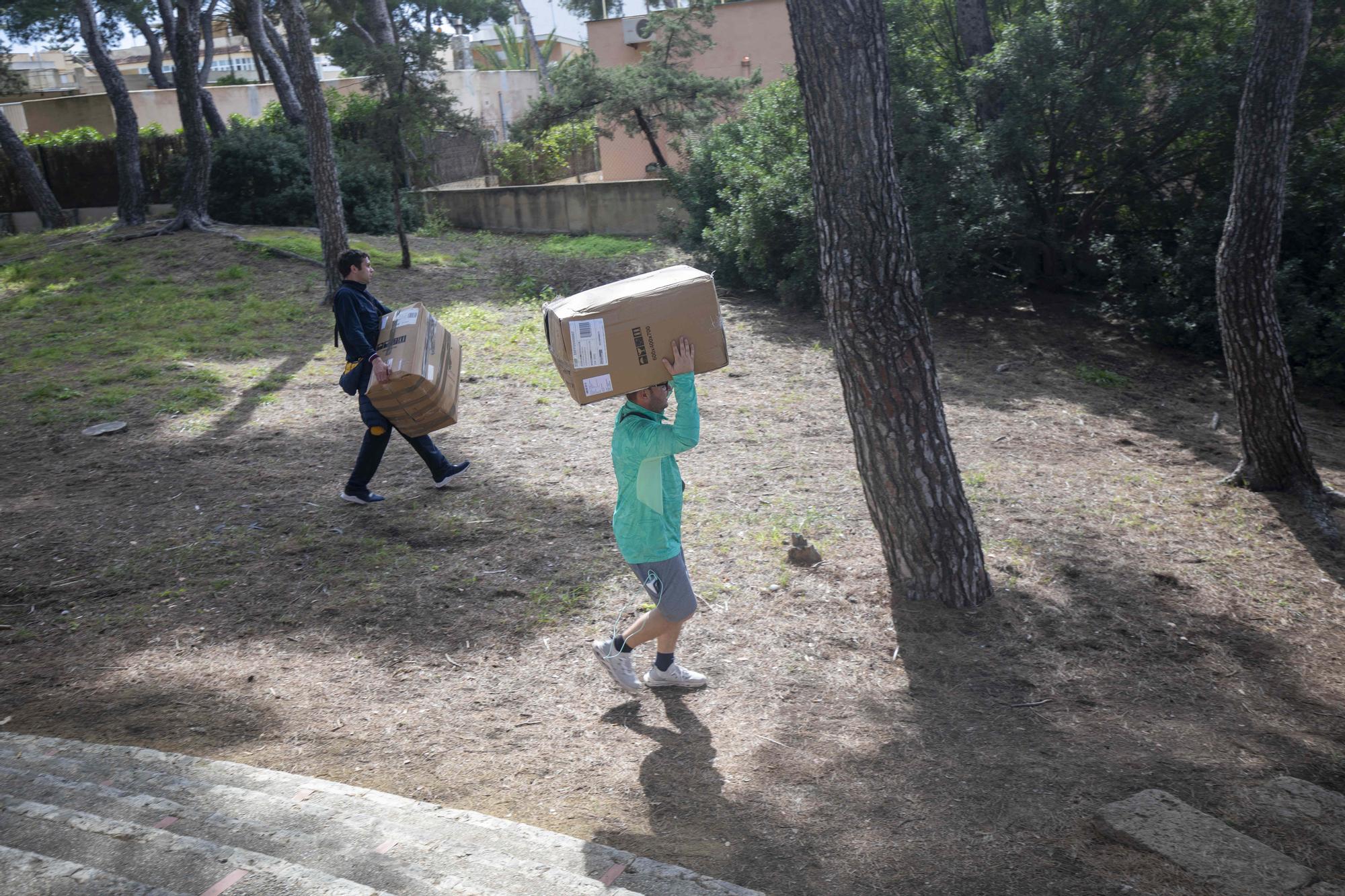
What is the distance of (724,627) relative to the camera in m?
5.12

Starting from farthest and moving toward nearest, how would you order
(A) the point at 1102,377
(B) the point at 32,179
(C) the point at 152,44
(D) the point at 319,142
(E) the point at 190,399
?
1. (C) the point at 152,44
2. (B) the point at 32,179
3. (D) the point at 319,142
4. (A) the point at 1102,377
5. (E) the point at 190,399

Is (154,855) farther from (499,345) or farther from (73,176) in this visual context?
(73,176)

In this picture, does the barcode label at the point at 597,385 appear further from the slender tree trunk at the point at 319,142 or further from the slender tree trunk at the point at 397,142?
the slender tree trunk at the point at 397,142

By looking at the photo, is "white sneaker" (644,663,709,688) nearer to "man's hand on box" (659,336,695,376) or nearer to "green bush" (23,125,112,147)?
"man's hand on box" (659,336,695,376)

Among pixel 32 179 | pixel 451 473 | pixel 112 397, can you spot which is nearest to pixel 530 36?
pixel 32 179

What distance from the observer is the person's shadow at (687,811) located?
334 centimetres

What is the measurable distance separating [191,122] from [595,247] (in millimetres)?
6693

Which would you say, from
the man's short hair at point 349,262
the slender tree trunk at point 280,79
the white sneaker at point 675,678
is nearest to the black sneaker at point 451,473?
the man's short hair at point 349,262

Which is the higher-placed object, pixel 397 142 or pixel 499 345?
pixel 397 142

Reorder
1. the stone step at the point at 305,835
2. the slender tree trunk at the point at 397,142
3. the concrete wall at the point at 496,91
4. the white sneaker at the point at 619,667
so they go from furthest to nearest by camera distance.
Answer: the concrete wall at the point at 496,91 < the slender tree trunk at the point at 397,142 < the white sneaker at the point at 619,667 < the stone step at the point at 305,835

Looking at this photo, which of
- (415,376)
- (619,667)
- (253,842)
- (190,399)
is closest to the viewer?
(253,842)

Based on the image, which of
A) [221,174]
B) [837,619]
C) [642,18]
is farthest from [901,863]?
[642,18]

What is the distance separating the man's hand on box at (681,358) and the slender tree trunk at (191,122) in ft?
46.9

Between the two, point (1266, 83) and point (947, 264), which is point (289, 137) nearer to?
point (947, 264)
